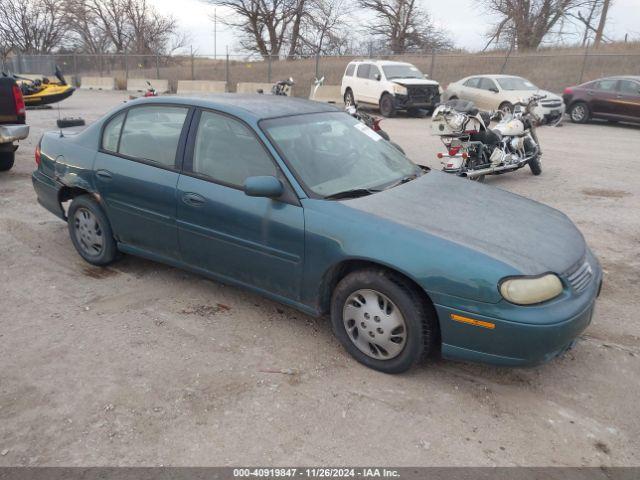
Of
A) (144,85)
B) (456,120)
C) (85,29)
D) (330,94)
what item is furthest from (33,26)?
(456,120)

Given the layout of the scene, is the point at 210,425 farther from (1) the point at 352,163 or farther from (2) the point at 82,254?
(2) the point at 82,254

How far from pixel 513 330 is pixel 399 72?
1701cm

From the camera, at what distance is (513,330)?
2.75 metres

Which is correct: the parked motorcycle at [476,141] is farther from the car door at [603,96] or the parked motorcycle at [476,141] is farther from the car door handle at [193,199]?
the car door at [603,96]

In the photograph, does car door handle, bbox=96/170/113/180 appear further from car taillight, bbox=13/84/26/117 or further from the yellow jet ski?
the yellow jet ski

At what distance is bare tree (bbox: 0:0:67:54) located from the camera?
4159cm

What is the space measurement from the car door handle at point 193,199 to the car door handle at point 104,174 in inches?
36.0

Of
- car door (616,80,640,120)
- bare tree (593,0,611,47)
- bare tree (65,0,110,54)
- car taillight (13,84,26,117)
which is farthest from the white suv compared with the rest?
bare tree (65,0,110,54)

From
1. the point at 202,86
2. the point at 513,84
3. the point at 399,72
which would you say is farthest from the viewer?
the point at 202,86

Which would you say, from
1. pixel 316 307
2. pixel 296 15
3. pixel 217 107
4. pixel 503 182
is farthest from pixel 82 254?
pixel 296 15

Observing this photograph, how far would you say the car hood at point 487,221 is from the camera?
2.98 m

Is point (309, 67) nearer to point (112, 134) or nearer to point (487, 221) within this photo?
point (112, 134)

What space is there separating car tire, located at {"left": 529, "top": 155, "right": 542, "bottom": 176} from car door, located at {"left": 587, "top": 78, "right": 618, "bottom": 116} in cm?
864

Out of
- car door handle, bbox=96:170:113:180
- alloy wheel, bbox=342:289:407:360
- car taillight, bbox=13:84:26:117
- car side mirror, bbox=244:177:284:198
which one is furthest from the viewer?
car taillight, bbox=13:84:26:117
